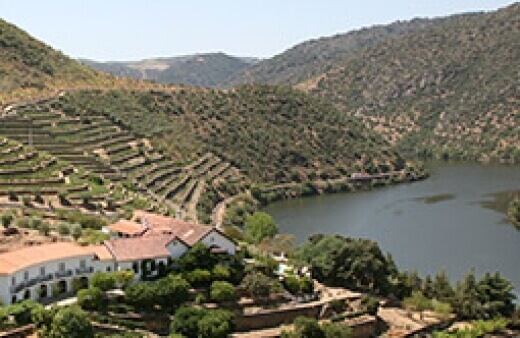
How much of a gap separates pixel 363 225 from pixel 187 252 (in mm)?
42664

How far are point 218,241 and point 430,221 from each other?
44723 mm

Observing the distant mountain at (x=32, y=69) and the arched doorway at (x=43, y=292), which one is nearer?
the arched doorway at (x=43, y=292)

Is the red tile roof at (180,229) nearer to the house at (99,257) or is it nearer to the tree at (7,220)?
the house at (99,257)

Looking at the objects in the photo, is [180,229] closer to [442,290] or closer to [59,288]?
[59,288]

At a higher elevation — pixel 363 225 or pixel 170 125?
pixel 170 125

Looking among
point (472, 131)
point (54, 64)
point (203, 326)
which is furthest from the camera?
point (472, 131)

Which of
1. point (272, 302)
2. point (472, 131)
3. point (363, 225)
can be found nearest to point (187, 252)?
point (272, 302)

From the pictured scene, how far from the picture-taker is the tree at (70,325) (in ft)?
103

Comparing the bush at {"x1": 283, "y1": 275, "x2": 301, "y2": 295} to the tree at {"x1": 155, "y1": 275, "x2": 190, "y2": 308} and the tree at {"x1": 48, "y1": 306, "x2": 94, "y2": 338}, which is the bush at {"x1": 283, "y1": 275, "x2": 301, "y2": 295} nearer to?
the tree at {"x1": 155, "y1": 275, "x2": 190, "y2": 308}

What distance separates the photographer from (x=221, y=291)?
38.8m

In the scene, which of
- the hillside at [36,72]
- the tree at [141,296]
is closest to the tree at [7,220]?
the tree at [141,296]

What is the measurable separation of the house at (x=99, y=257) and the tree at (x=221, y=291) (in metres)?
3.40

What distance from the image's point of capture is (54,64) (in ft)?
380

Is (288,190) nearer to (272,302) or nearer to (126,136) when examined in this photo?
(126,136)
